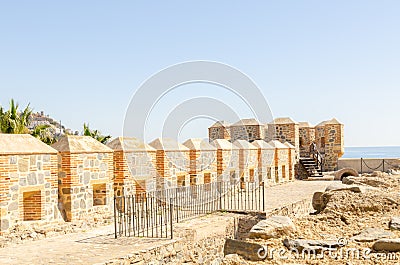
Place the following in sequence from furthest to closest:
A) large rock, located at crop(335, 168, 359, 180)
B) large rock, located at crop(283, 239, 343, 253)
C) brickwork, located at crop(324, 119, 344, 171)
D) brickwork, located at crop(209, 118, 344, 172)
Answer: brickwork, located at crop(324, 119, 344, 171) < brickwork, located at crop(209, 118, 344, 172) < large rock, located at crop(335, 168, 359, 180) < large rock, located at crop(283, 239, 343, 253)

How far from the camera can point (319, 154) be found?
88.6ft

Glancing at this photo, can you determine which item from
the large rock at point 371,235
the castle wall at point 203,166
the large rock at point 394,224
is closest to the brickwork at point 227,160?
the castle wall at point 203,166

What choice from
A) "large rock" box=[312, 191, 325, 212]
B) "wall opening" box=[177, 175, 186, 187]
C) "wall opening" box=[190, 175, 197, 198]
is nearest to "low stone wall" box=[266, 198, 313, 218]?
"wall opening" box=[190, 175, 197, 198]

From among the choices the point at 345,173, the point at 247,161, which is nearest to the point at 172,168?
the point at 247,161

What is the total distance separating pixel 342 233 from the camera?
5805 mm

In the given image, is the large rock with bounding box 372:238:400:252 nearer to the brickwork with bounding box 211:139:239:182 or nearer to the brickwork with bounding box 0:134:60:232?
the brickwork with bounding box 0:134:60:232

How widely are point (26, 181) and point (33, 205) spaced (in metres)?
0.62

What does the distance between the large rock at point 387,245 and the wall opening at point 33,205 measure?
6.59m

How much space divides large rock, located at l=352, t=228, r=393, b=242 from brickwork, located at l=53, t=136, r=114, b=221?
246 inches

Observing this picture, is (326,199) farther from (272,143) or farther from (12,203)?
(272,143)

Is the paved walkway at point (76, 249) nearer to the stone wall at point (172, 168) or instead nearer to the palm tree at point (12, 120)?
the stone wall at point (172, 168)

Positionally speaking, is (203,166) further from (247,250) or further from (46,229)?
(247,250)

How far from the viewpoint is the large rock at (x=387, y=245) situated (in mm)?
4594

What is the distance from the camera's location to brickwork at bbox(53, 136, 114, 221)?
944cm
